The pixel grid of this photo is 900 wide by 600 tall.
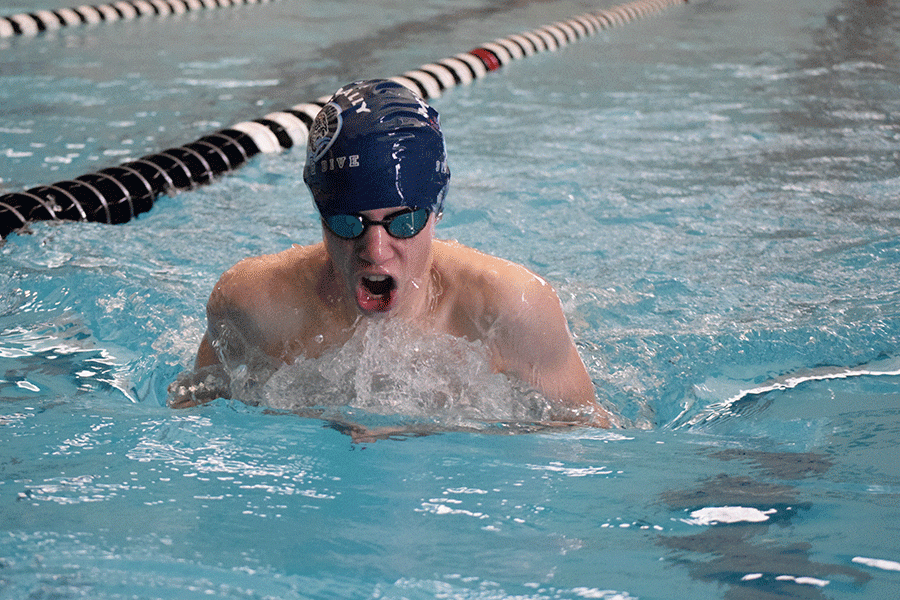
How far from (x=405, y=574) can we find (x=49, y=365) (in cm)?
184

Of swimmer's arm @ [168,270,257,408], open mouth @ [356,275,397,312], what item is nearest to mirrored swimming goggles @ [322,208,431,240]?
open mouth @ [356,275,397,312]

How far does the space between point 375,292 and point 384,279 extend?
45 millimetres

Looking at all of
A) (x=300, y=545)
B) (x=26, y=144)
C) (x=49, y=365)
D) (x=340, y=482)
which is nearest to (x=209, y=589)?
(x=300, y=545)

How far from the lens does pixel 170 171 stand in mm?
5121

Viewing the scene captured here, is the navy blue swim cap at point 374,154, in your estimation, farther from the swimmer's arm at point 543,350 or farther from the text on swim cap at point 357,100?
the swimmer's arm at point 543,350

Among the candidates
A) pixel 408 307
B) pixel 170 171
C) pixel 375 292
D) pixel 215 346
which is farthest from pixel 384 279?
pixel 170 171

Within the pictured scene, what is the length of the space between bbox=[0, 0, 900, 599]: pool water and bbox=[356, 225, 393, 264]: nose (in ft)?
1.37

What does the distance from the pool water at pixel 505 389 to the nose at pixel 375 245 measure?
1.37ft

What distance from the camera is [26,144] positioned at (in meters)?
5.72

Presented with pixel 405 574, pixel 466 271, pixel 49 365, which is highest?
pixel 466 271

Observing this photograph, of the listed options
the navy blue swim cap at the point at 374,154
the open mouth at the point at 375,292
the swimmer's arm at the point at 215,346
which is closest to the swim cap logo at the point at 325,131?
the navy blue swim cap at the point at 374,154

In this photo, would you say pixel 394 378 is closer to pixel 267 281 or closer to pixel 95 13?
pixel 267 281

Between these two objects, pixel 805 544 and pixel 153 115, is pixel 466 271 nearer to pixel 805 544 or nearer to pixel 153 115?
pixel 805 544

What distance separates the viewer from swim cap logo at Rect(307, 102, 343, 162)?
2.17 meters
